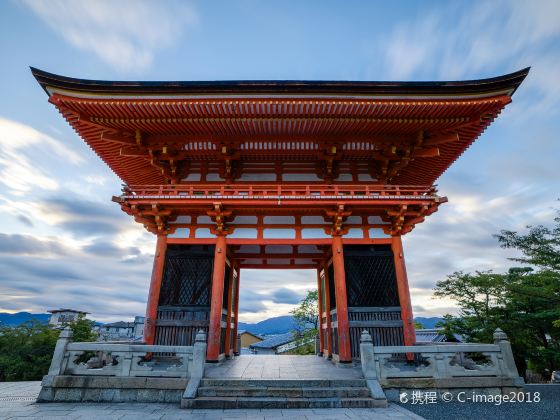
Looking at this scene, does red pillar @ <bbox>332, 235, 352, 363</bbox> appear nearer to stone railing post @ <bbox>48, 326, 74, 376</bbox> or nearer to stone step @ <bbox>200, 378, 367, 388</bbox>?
stone step @ <bbox>200, 378, 367, 388</bbox>

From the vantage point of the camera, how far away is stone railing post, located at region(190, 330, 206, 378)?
739cm

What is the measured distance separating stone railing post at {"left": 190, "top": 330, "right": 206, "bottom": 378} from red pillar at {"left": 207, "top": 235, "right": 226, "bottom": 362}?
1.99 m

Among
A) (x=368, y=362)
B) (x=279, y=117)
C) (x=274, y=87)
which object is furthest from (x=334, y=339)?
(x=274, y=87)

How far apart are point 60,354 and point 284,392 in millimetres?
5694

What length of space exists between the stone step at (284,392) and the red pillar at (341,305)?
2581mm

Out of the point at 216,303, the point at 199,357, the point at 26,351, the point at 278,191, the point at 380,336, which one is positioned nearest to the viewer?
the point at 199,357

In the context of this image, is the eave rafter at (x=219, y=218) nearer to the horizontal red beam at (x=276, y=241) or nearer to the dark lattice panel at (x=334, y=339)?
the horizontal red beam at (x=276, y=241)

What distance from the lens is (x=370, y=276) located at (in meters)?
10.6

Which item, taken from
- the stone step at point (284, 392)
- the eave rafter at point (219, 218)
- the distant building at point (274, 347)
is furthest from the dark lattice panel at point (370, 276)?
the distant building at point (274, 347)

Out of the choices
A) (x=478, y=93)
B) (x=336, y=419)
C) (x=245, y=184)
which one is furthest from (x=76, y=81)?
(x=478, y=93)

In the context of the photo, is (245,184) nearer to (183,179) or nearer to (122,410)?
(183,179)

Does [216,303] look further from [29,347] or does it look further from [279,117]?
[29,347]

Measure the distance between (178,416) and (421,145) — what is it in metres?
10.6

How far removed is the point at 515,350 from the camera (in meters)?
15.0
